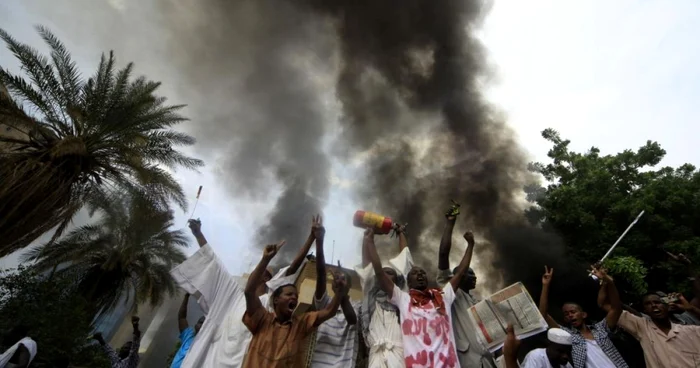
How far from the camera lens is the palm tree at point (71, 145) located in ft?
24.1

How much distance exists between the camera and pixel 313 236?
333 centimetres

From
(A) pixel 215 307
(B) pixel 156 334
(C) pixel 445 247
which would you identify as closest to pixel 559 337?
(C) pixel 445 247

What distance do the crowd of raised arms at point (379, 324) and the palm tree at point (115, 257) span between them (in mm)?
9441

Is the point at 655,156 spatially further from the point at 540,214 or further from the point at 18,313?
the point at 18,313

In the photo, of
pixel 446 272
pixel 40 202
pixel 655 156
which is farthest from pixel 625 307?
pixel 655 156

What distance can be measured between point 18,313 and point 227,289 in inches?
400

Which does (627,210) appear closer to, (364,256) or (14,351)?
(364,256)

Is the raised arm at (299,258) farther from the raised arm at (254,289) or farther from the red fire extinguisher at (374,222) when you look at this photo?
the red fire extinguisher at (374,222)

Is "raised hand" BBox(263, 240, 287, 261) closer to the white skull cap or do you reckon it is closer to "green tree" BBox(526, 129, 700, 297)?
the white skull cap

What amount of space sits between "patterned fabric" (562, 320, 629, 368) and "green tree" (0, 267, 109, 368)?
11023mm

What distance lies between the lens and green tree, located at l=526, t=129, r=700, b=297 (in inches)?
399

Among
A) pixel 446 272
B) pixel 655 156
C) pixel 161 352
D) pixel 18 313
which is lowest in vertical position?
pixel 446 272

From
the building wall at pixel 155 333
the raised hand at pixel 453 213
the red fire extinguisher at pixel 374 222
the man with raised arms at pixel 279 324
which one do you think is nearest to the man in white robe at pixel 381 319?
the man with raised arms at pixel 279 324

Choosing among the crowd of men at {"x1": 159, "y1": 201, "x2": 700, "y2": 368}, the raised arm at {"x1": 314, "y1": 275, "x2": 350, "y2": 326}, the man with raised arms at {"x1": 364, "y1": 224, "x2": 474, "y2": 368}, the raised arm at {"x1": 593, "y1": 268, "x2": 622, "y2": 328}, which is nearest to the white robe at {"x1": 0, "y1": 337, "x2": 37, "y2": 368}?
the crowd of men at {"x1": 159, "y1": 201, "x2": 700, "y2": 368}
